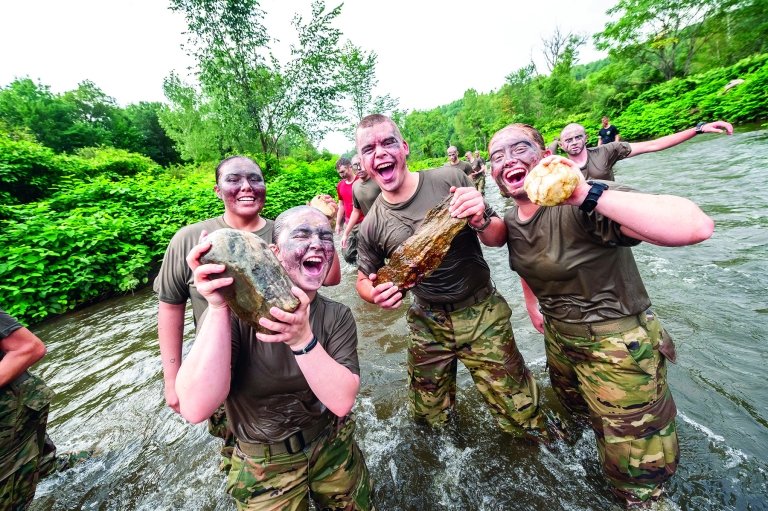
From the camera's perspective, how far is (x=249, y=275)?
128 cm

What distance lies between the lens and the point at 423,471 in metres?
2.69

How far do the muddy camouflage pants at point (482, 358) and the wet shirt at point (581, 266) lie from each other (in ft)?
1.85

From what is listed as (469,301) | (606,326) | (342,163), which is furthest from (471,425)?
(342,163)

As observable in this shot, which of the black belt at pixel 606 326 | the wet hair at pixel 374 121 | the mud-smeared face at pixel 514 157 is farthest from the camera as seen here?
the wet hair at pixel 374 121

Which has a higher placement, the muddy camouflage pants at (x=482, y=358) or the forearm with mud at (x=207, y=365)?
the forearm with mud at (x=207, y=365)

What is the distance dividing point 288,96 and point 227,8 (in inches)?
207

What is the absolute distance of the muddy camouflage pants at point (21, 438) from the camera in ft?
7.13

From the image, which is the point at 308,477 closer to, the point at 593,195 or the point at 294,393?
the point at 294,393

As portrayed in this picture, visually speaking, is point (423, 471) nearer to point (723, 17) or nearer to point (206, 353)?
point (206, 353)

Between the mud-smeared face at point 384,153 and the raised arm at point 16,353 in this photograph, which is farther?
the mud-smeared face at point 384,153

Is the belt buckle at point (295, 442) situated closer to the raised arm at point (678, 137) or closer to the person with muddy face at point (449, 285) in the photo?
the person with muddy face at point (449, 285)

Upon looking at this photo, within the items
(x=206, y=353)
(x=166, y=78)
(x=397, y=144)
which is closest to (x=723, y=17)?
(x=397, y=144)

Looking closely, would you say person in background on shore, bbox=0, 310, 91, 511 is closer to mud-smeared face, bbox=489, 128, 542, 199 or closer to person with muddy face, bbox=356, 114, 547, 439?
person with muddy face, bbox=356, 114, 547, 439

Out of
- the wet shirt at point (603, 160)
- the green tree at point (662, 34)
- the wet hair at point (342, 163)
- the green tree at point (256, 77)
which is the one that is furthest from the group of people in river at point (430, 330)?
the green tree at point (662, 34)
